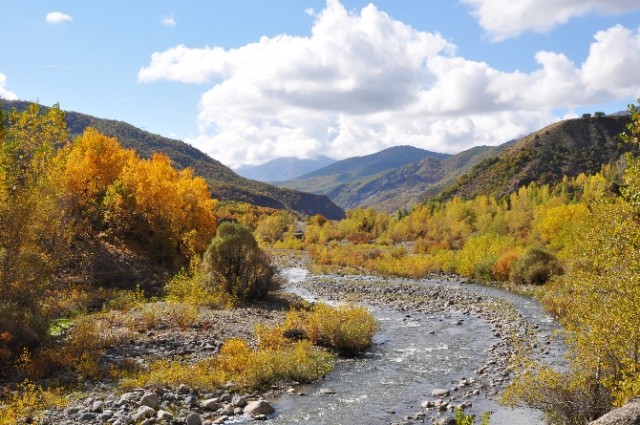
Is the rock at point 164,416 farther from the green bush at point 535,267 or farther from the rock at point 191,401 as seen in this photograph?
the green bush at point 535,267

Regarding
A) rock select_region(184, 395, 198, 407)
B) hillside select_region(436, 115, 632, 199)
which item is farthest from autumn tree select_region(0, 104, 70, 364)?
hillside select_region(436, 115, 632, 199)

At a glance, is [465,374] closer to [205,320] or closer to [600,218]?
[600,218]

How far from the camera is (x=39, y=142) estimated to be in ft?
70.2

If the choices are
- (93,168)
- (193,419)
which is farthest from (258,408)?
(93,168)

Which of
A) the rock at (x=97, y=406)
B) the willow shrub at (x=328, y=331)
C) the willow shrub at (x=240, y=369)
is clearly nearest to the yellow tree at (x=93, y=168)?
the willow shrub at (x=328, y=331)

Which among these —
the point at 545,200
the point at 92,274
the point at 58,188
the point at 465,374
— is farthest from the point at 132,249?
the point at 545,200

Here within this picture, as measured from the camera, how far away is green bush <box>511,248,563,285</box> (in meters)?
47.2

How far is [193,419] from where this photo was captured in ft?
48.5

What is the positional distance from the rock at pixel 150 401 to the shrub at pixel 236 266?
16.2 m

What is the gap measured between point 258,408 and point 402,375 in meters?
7.36

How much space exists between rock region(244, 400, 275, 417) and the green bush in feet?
124

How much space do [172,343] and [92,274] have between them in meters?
16.0

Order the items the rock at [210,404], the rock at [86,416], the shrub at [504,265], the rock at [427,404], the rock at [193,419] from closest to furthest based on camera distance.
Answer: the rock at [86,416] < the rock at [193,419] < the rock at [210,404] < the rock at [427,404] < the shrub at [504,265]

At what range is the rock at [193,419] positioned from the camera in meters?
14.7
